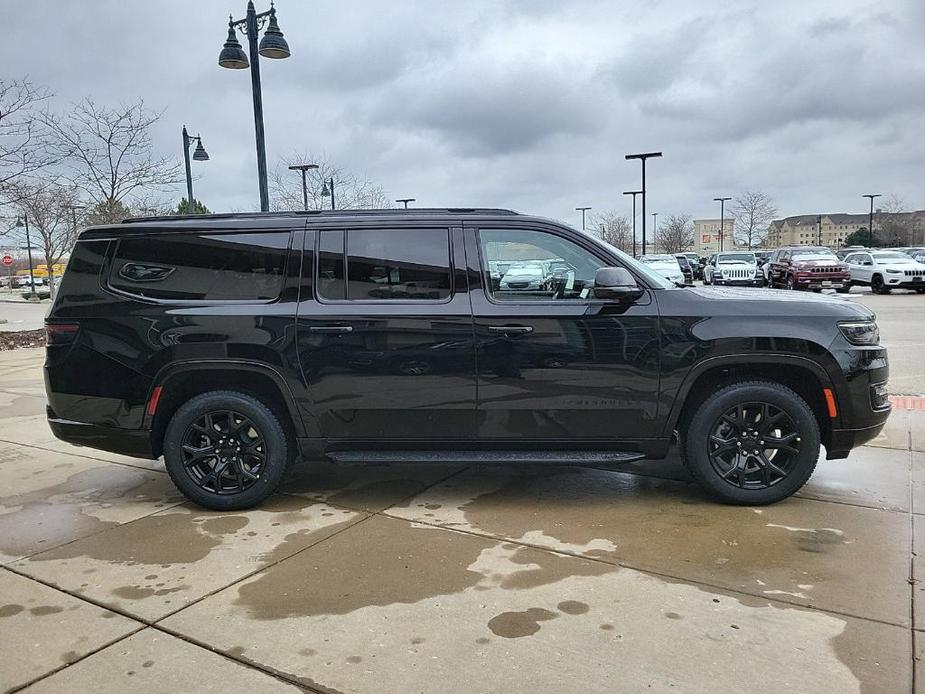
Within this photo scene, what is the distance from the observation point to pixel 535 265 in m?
4.47

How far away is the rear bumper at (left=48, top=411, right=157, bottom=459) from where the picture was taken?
4543 mm

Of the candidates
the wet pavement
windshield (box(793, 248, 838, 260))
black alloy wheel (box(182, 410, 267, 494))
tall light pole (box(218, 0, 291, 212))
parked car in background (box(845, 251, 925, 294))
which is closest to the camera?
the wet pavement

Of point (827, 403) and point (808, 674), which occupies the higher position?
point (827, 403)

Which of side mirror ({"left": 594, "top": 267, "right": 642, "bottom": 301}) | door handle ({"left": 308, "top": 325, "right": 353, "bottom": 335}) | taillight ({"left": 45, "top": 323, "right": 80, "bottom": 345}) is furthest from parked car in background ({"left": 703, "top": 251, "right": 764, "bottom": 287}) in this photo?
taillight ({"left": 45, "top": 323, "right": 80, "bottom": 345})

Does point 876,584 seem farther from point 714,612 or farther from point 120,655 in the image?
point 120,655

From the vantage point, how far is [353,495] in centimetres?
490

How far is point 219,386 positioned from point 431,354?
4.67 feet

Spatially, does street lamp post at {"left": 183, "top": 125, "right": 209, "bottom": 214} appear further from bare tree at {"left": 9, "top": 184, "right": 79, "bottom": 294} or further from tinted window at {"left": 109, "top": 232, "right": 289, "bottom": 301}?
tinted window at {"left": 109, "top": 232, "right": 289, "bottom": 301}

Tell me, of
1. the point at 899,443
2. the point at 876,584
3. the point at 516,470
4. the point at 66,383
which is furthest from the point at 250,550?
the point at 899,443

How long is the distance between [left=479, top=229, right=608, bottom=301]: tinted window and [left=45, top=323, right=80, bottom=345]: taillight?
2.65 metres

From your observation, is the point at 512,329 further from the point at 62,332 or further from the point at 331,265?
the point at 62,332

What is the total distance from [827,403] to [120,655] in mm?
3994

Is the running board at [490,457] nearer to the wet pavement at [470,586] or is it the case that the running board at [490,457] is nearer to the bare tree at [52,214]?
the wet pavement at [470,586]

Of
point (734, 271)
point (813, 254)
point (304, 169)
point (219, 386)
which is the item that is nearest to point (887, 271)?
point (813, 254)
